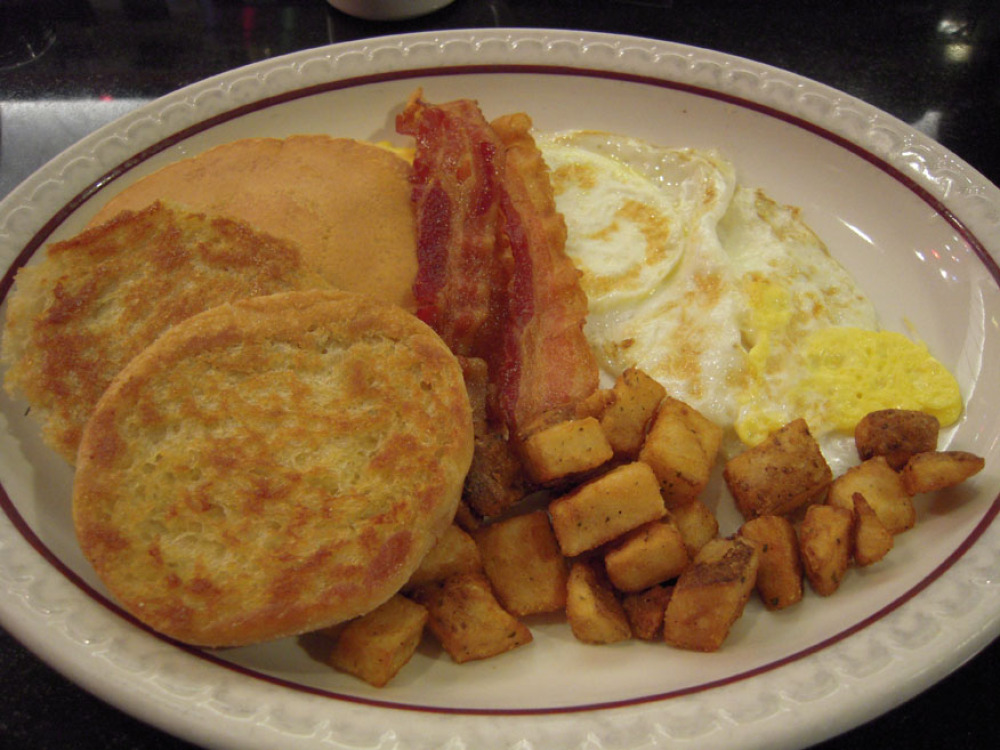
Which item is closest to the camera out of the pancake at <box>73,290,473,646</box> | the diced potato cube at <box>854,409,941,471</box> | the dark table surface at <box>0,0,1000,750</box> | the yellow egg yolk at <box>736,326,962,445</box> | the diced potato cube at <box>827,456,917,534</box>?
the pancake at <box>73,290,473,646</box>

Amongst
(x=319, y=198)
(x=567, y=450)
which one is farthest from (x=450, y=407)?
(x=319, y=198)

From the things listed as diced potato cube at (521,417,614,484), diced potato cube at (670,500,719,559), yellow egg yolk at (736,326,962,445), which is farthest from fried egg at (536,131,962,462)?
diced potato cube at (521,417,614,484)

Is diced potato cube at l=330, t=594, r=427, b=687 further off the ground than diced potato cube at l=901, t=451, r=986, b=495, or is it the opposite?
diced potato cube at l=901, t=451, r=986, b=495

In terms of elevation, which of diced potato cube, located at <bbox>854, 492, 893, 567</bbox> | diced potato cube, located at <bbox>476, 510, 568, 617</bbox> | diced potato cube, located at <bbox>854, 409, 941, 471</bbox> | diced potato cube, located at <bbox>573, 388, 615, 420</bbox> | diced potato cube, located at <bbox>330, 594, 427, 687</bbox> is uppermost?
diced potato cube, located at <bbox>854, 409, 941, 471</bbox>

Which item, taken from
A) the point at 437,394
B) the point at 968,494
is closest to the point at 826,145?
the point at 968,494

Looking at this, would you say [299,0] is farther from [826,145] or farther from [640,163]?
[826,145]

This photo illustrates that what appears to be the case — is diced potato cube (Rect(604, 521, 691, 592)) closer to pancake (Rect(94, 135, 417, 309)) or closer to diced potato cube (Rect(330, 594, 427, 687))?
diced potato cube (Rect(330, 594, 427, 687))

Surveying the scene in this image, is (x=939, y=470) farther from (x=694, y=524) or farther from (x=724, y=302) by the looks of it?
(x=724, y=302)
